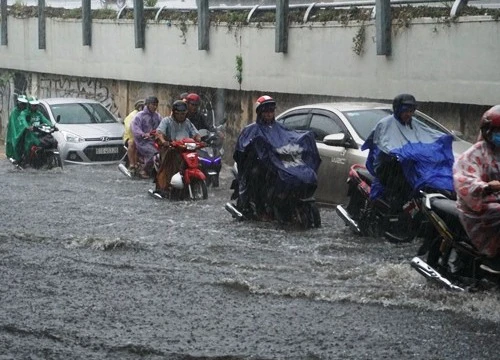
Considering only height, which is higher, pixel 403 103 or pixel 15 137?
pixel 403 103

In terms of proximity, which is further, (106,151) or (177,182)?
(106,151)

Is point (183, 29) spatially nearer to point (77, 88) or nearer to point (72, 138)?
point (72, 138)

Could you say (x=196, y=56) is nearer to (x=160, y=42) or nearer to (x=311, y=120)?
(x=160, y=42)

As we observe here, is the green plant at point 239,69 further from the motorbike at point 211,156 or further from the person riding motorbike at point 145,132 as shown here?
the motorbike at point 211,156

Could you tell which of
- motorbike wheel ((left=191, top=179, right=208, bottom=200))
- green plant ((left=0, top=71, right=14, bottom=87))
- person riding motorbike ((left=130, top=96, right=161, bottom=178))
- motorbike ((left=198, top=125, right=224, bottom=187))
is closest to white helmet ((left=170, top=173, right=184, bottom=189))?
motorbike wheel ((left=191, top=179, right=208, bottom=200))

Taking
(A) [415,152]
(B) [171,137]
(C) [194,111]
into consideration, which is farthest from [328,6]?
(A) [415,152]

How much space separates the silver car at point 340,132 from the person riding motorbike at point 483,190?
19.3 ft

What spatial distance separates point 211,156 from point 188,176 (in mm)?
2260

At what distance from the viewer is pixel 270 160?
47.8ft

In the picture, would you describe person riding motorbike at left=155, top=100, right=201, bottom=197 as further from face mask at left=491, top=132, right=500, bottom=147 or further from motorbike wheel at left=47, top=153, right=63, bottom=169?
face mask at left=491, top=132, right=500, bottom=147

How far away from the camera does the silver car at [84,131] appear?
86.5 feet

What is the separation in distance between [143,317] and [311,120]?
832 cm

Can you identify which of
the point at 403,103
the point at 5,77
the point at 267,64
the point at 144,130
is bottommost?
the point at 144,130

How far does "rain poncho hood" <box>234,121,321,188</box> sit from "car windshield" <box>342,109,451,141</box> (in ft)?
4.53
